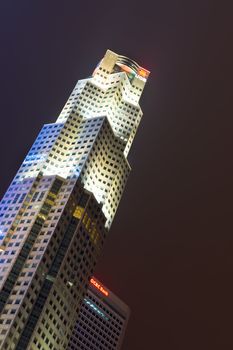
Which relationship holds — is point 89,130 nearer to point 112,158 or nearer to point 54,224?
point 112,158

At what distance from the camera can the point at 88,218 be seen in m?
160

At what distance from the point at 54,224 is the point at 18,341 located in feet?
93.2

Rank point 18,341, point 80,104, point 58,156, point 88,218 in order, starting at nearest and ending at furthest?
point 18,341 < point 88,218 < point 58,156 < point 80,104

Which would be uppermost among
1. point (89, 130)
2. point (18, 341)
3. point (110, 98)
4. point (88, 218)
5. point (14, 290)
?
point (110, 98)

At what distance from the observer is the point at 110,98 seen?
19550 cm

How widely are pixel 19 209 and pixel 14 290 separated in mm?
22292

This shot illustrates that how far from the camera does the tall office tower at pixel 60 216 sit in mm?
140625

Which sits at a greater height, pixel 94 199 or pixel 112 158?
pixel 112 158

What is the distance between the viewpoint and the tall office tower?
140625 millimetres

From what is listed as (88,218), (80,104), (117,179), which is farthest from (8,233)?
(80,104)

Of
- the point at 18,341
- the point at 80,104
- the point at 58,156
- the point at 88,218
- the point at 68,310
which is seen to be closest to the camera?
the point at 18,341

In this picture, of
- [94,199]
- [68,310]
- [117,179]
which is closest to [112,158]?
[117,179]

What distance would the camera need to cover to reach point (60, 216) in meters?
154

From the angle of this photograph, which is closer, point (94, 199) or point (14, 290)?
point (14, 290)
